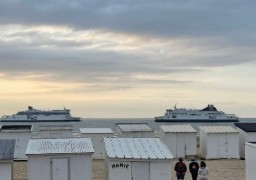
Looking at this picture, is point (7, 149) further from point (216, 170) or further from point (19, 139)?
point (216, 170)

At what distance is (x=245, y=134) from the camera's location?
112 ft

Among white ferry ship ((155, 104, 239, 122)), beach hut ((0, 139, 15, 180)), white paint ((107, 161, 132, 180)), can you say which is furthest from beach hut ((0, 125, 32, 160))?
white ferry ship ((155, 104, 239, 122))

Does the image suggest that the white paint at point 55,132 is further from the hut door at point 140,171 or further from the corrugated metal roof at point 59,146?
the hut door at point 140,171

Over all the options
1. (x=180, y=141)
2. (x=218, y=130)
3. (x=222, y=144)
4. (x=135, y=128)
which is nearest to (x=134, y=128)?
(x=135, y=128)

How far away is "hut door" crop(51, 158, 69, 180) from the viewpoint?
67.6 feet

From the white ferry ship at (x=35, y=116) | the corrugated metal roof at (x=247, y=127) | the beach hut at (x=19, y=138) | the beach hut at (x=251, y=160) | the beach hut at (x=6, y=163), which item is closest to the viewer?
the beach hut at (x=251, y=160)

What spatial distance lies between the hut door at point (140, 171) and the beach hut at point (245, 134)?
1463 cm

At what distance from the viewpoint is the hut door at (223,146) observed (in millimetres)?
34031

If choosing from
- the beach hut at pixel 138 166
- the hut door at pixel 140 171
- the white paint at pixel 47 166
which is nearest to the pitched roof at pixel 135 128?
the beach hut at pixel 138 166

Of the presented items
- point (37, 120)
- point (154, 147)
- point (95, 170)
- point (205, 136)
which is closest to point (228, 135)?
point (205, 136)

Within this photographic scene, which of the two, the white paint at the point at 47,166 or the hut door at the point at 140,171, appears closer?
the white paint at the point at 47,166

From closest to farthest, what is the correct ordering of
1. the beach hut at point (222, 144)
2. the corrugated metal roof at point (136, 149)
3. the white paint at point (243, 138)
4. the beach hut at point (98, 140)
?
the corrugated metal roof at point (136, 149) → the beach hut at point (98, 140) → the white paint at point (243, 138) → the beach hut at point (222, 144)

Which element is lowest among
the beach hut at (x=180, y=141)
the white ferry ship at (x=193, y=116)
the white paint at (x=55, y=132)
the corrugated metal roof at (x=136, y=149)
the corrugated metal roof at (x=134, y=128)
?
the corrugated metal roof at (x=136, y=149)

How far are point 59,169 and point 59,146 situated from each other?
1.06 m
